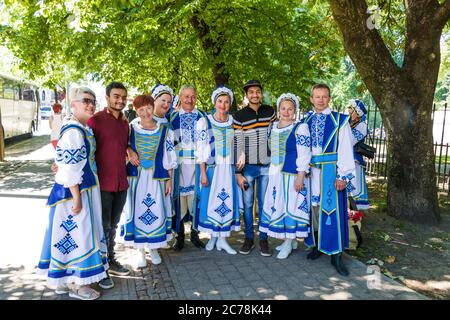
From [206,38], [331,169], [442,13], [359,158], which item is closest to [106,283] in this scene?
[331,169]

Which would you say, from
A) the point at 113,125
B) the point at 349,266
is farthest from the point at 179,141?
the point at 349,266

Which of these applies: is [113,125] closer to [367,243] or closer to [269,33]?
[367,243]

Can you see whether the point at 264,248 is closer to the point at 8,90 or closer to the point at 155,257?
the point at 155,257

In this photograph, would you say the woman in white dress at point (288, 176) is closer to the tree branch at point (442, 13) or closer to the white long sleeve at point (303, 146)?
the white long sleeve at point (303, 146)

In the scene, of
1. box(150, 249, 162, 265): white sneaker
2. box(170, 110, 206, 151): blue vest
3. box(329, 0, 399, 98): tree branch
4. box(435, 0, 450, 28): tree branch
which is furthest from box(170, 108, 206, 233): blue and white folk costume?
box(435, 0, 450, 28): tree branch

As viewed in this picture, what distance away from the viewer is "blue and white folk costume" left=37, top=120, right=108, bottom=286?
11.7 ft

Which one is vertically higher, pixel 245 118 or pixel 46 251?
pixel 245 118

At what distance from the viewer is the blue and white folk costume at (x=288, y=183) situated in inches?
185

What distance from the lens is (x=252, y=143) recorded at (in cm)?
507

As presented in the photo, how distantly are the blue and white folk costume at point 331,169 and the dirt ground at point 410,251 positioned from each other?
754 mm

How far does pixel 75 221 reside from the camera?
3.72m
